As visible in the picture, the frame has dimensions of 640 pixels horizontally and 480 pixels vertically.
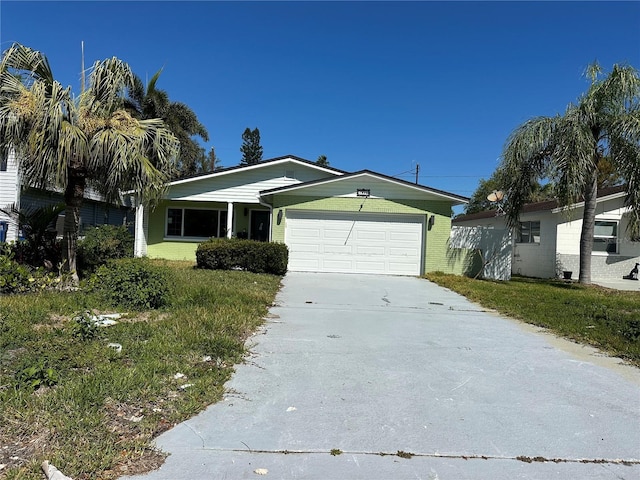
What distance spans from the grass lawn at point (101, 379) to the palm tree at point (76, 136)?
2.78 metres

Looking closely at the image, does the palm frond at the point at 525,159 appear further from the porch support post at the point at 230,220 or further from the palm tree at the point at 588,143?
the porch support post at the point at 230,220

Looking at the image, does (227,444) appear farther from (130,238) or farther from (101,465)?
(130,238)

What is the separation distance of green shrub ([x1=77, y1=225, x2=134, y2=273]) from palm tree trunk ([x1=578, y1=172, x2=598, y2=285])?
1484cm

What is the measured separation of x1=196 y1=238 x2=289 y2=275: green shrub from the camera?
13.2m

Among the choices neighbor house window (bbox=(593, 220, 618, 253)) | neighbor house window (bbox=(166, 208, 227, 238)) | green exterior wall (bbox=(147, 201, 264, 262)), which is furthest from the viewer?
neighbor house window (bbox=(166, 208, 227, 238))

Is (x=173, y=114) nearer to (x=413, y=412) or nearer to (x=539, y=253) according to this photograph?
(x=539, y=253)

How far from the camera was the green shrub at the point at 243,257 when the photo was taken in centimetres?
1316

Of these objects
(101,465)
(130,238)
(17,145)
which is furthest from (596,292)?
(130,238)

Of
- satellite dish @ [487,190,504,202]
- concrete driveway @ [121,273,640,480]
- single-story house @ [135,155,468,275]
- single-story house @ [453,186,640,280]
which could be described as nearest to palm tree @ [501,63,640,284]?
satellite dish @ [487,190,504,202]

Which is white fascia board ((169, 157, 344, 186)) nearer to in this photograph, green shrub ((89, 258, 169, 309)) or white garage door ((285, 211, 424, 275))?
white garage door ((285, 211, 424, 275))

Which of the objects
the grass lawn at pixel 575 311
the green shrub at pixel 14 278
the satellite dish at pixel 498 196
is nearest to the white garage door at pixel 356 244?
the grass lawn at pixel 575 311

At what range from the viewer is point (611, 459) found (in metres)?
3.05

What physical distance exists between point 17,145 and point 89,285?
3004 mm

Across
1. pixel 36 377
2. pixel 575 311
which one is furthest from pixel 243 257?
pixel 36 377
